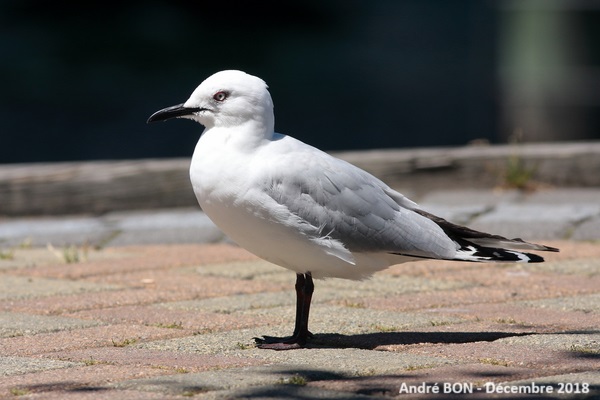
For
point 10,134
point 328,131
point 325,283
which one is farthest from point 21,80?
point 325,283

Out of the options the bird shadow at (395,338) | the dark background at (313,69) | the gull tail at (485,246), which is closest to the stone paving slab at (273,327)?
the bird shadow at (395,338)

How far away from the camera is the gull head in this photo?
4.08 metres

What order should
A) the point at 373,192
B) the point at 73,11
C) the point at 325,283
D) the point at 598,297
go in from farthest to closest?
the point at 73,11, the point at 325,283, the point at 598,297, the point at 373,192

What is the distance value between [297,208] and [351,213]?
220 mm

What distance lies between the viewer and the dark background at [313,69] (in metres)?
11.0

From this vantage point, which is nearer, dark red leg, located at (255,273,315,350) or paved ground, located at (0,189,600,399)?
paved ground, located at (0,189,600,399)

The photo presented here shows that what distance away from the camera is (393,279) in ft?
17.3

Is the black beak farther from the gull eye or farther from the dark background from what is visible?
the dark background

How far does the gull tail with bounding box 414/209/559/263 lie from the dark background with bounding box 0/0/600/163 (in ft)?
22.5

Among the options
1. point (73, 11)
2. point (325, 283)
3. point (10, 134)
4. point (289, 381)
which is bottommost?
point (289, 381)

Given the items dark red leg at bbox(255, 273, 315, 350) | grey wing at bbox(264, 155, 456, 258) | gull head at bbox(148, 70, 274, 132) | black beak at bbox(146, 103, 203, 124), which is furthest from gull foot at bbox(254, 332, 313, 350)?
black beak at bbox(146, 103, 203, 124)

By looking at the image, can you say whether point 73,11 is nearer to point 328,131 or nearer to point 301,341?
point 328,131

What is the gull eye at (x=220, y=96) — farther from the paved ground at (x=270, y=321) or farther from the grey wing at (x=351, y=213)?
the paved ground at (x=270, y=321)

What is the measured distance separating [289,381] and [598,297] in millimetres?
1890
